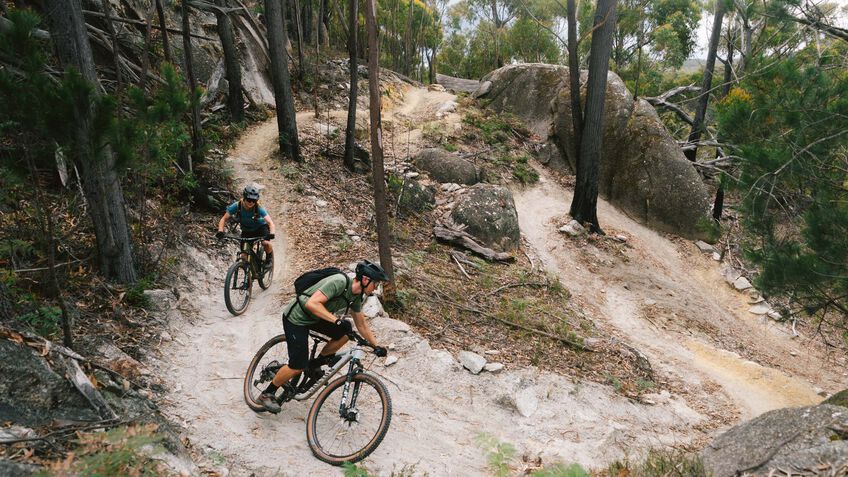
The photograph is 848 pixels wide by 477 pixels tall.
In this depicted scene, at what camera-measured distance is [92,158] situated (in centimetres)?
416

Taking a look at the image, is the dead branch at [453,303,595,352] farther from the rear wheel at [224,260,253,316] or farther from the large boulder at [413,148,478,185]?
the large boulder at [413,148,478,185]

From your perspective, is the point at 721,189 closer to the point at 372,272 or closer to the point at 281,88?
the point at 281,88

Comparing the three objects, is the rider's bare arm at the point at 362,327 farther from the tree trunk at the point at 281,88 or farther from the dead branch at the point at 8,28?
the tree trunk at the point at 281,88

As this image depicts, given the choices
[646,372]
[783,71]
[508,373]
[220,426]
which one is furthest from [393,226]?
[783,71]

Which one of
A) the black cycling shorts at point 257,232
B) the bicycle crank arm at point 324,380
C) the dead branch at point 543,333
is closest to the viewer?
the bicycle crank arm at point 324,380

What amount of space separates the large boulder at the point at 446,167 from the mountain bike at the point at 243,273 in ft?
27.5

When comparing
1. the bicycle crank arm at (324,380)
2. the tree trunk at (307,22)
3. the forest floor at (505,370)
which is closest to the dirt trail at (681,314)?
the forest floor at (505,370)

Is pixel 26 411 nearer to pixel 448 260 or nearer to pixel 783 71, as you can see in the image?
pixel 448 260

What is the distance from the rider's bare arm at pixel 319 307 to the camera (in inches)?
182

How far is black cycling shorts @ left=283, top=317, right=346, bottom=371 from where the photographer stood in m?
4.97

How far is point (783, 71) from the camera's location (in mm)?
7727

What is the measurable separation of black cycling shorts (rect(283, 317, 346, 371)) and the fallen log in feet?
25.3

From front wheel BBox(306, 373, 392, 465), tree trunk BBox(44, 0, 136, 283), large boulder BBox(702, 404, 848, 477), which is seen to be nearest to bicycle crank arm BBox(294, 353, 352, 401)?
front wheel BBox(306, 373, 392, 465)

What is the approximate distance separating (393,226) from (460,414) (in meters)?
6.38
